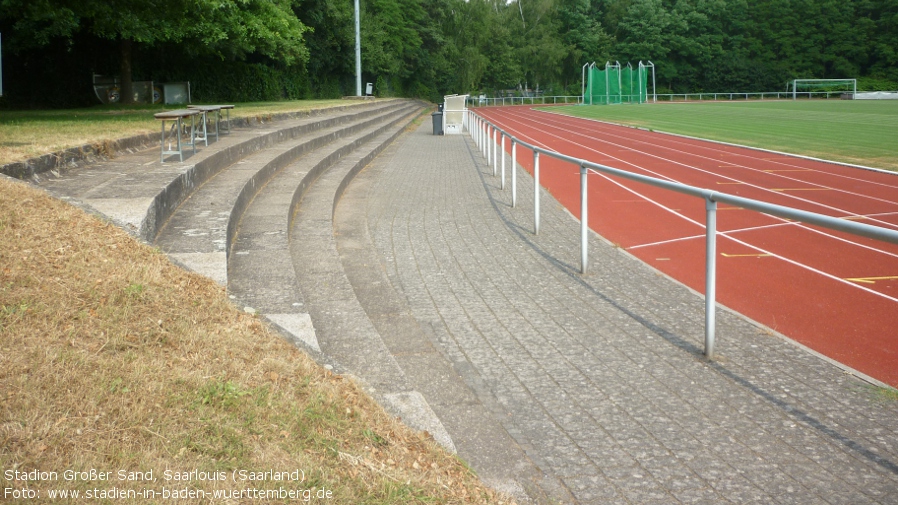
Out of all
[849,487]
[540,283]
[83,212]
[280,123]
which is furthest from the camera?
[280,123]

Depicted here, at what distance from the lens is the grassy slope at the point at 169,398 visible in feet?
11.1

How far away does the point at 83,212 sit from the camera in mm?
6633

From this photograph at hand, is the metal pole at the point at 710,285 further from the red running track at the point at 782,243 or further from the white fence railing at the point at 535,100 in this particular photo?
the white fence railing at the point at 535,100

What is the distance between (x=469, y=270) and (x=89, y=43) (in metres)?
26.5

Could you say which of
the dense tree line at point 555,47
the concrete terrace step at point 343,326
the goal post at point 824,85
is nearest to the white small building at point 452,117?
the dense tree line at point 555,47

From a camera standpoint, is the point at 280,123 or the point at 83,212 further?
the point at 280,123

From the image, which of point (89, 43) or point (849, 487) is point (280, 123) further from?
point (849, 487)

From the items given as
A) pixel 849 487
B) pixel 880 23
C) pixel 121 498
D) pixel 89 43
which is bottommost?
pixel 849 487

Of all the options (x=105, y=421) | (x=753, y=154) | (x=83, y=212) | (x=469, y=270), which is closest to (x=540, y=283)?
(x=469, y=270)

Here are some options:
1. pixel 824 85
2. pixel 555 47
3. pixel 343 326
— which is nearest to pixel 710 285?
pixel 343 326

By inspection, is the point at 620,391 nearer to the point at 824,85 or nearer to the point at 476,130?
the point at 476,130

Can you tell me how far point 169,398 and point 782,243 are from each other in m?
8.06

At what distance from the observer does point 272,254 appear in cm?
762

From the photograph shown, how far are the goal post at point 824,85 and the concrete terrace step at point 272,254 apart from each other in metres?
80.5
